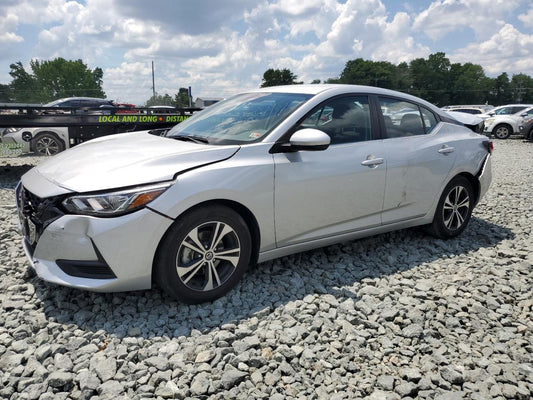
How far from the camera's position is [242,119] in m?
3.71

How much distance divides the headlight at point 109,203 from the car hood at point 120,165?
6 cm

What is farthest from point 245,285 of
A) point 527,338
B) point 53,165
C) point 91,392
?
point 527,338

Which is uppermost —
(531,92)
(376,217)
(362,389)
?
(531,92)

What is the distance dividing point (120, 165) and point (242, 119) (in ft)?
3.89

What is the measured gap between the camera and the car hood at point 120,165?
9.25 ft

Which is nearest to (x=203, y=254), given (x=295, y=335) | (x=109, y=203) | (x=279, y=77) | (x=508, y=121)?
(x=109, y=203)

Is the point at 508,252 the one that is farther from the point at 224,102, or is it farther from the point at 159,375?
the point at 159,375

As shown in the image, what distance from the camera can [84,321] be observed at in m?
2.89

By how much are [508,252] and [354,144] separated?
2.07m

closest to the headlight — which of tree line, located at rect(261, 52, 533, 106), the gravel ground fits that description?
the gravel ground

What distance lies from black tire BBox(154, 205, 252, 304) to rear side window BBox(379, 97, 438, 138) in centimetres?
182

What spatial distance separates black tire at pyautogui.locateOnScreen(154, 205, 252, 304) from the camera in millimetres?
2887

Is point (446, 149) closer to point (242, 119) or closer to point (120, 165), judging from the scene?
point (242, 119)

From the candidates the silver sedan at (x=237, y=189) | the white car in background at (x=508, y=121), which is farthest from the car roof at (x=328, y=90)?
the white car in background at (x=508, y=121)
